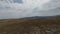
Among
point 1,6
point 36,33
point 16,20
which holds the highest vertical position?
point 1,6

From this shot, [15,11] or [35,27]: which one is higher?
[15,11]

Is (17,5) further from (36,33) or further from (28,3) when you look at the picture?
(36,33)

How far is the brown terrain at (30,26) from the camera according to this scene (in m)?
0.71

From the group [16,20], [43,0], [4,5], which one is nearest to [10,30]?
[16,20]

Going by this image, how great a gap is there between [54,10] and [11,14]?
0.31 metres

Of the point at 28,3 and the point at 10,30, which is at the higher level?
the point at 28,3

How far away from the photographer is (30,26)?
723mm

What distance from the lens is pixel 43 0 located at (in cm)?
65

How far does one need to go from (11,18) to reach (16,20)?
4cm

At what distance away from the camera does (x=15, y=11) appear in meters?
0.67

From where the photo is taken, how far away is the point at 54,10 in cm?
70

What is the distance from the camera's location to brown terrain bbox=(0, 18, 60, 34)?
2.32 feet

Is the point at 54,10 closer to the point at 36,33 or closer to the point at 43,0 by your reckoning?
the point at 43,0

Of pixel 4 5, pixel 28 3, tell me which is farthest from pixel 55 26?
pixel 4 5
